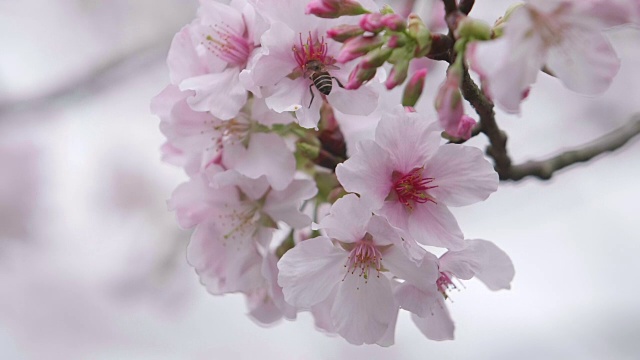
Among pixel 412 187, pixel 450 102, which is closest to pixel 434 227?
pixel 412 187

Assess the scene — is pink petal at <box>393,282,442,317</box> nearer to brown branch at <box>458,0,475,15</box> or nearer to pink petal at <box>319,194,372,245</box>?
pink petal at <box>319,194,372,245</box>

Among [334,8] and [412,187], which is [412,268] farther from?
[334,8]

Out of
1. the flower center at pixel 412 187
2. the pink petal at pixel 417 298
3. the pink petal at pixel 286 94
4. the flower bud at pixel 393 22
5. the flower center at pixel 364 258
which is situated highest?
the flower bud at pixel 393 22

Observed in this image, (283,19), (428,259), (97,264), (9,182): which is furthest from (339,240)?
(9,182)

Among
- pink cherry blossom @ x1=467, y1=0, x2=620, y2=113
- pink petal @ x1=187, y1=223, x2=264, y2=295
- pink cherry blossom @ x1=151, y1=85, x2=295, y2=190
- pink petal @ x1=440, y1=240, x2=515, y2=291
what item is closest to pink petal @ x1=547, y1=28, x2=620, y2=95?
pink cherry blossom @ x1=467, y1=0, x2=620, y2=113

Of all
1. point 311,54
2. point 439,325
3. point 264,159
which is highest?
point 311,54

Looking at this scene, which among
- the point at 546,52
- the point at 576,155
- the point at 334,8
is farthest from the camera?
the point at 576,155

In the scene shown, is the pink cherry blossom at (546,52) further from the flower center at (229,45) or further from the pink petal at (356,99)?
the flower center at (229,45)

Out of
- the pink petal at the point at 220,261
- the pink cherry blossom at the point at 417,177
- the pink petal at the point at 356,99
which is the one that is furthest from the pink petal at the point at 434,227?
the pink petal at the point at 220,261
